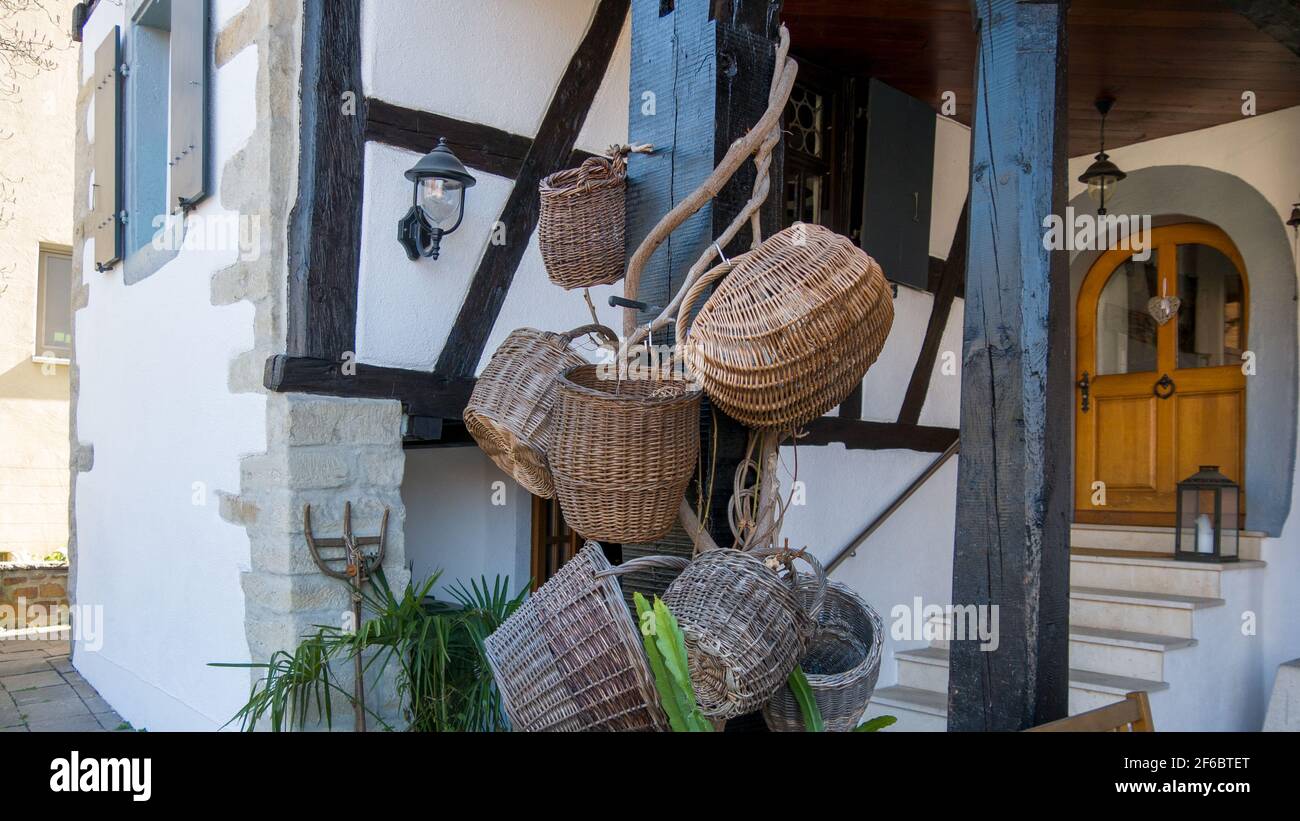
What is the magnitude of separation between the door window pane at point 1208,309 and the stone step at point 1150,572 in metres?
1.09

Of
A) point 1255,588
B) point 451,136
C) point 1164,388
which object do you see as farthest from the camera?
point 1164,388

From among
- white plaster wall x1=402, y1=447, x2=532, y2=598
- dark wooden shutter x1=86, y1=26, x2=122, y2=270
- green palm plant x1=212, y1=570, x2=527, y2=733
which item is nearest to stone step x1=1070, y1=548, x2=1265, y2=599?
white plaster wall x1=402, y1=447, x2=532, y2=598

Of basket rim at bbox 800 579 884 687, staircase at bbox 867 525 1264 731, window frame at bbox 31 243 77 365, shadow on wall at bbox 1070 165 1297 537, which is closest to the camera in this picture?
basket rim at bbox 800 579 884 687

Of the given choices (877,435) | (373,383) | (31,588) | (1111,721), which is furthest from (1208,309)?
(31,588)

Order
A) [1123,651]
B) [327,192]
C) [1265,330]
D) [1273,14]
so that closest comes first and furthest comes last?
[1273,14], [327,192], [1123,651], [1265,330]

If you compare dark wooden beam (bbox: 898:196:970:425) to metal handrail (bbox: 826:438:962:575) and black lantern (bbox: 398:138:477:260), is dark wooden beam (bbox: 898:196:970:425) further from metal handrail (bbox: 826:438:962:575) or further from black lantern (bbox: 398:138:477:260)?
black lantern (bbox: 398:138:477:260)

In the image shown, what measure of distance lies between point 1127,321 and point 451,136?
3775 millimetres

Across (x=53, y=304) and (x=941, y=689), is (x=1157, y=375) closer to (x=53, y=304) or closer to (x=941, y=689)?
(x=941, y=689)

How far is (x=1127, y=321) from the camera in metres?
5.17

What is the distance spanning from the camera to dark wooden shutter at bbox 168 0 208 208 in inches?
141

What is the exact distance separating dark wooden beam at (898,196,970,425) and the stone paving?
3.91 metres

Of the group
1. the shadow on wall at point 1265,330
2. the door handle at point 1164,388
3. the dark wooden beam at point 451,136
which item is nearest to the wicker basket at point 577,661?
the dark wooden beam at point 451,136
